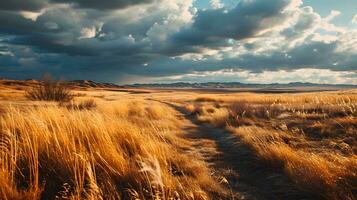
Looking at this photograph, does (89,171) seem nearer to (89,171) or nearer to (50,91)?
(89,171)

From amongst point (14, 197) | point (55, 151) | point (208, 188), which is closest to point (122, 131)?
point (55, 151)

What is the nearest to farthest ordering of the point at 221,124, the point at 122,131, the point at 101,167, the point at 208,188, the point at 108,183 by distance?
the point at 108,183, the point at 101,167, the point at 208,188, the point at 122,131, the point at 221,124

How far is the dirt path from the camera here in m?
4.77

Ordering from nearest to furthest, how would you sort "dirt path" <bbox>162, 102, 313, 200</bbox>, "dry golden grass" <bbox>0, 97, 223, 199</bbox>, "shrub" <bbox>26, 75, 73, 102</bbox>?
"dry golden grass" <bbox>0, 97, 223, 199</bbox> < "dirt path" <bbox>162, 102, 313, 200</bbox> < "shrub" <bbox>26, 75, 73, 102</bbox>

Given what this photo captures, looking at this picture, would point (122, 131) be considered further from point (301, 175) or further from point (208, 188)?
point (301, 175)

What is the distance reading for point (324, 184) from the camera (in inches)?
168

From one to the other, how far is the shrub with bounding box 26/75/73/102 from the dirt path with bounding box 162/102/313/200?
19.2m

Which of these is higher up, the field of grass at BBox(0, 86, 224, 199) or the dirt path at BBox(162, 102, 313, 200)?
the field of grass at BBox(0, 86, 224, 199)

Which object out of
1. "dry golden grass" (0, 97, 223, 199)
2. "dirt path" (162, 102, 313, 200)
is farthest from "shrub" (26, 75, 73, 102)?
"dry golden grass" (0, 97, 223, 199)

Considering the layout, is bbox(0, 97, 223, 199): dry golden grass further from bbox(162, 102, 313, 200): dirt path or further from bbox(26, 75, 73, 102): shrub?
bbox(26, 75, 73, 102): shrub

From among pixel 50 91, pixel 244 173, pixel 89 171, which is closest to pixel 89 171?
pixel 89 171

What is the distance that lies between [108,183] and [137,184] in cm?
36

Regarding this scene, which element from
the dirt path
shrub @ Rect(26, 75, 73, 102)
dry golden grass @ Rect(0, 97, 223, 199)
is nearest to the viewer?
dry golden grass @ Rect(0, 97, 223, 199)

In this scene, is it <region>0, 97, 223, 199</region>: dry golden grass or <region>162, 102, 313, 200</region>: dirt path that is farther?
<region>162, 102, 313, 200</region>: dirt path
